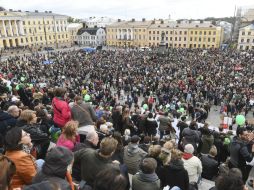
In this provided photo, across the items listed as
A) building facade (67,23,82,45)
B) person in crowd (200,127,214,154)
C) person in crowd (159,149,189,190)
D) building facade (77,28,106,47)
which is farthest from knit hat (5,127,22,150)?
building facade (67,23,82,45)

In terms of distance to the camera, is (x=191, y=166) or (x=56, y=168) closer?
(x=56, y=168)

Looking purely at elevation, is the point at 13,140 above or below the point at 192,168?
above

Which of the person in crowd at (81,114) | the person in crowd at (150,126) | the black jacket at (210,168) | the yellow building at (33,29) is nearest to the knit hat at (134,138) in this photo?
the person in crowd at (81,114)

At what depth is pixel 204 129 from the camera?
307 inches

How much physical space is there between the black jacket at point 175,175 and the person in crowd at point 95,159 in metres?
1.26

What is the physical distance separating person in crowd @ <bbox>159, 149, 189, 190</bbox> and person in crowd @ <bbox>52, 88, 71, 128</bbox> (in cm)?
282

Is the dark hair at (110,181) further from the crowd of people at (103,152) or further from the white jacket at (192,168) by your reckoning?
the white jacket at (192,168)

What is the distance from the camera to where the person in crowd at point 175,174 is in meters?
4.48

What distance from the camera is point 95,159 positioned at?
3795mm

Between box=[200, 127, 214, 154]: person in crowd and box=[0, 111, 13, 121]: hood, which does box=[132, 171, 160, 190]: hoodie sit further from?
box=[200, 127, 214, 154]: person in crowd

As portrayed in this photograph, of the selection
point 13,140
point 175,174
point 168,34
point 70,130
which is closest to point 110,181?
point 13,140

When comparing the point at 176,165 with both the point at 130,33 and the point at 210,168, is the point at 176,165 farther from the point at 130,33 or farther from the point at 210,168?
the point at 130,33

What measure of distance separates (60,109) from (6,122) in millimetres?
1245

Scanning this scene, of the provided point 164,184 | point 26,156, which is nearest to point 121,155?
point 164,184
